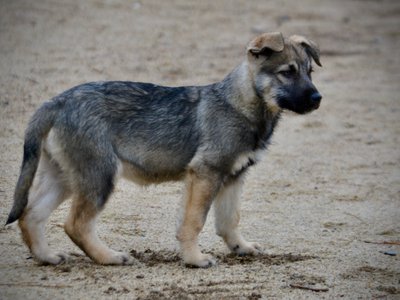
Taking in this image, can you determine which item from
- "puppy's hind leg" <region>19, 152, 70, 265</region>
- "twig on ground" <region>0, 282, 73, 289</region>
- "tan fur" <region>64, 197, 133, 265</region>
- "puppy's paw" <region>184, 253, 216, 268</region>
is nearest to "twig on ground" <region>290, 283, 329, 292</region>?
"puppy's paw" <region>184, 253, 216, 268</region>

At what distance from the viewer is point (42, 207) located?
5.88 metres

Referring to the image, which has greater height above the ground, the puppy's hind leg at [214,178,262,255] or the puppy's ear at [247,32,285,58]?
the puppy's ear at [247,32,285,58]

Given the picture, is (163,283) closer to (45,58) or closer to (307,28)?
(45,58)

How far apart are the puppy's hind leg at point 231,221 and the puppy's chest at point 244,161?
279mm

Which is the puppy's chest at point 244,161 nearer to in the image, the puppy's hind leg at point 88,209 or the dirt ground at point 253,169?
the dirt ground at point 253,169

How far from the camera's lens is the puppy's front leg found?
591 cm

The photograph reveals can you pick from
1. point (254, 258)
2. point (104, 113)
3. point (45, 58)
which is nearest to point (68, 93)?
point (104, 113)

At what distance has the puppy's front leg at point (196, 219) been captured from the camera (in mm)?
5910

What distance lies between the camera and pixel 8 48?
11.8m

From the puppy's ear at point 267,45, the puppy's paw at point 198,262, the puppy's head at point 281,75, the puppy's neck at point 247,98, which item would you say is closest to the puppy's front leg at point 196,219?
the puppy's paw at point 198,262

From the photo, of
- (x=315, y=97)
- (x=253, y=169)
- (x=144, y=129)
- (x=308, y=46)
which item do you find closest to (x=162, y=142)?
(x=144, y=129)

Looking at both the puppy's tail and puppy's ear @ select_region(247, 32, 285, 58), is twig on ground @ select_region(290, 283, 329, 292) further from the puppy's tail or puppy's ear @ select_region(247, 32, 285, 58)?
the puppy's tail

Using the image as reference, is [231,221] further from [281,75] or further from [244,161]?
[281,75]

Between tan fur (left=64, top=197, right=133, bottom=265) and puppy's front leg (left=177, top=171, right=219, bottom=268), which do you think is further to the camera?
puppy's front leg (left=177, top=171, right=219, bottom=268)
